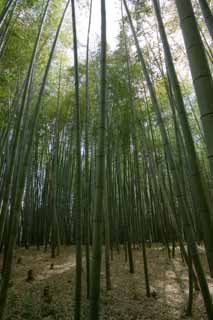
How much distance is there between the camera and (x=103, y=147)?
1.46 m

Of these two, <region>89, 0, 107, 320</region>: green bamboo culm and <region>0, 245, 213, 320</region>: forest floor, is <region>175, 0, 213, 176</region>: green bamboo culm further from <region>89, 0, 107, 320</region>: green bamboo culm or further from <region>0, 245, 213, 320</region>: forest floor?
<region>0, 245, 213, 320</region>: forest floor

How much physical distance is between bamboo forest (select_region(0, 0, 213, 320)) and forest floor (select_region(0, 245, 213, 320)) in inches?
0.7

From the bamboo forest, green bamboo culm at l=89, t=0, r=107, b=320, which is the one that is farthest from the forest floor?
green bamboo culm at l=89, t=0, r=107, b=320

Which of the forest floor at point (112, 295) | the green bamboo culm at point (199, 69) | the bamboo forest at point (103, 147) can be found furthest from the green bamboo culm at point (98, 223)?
the forest floor at point (112, 295)

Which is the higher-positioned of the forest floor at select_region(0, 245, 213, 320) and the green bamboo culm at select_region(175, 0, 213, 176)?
the green bamboo culm at select_region(175, 0, 213, 176)

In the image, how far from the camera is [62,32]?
15.9 ft

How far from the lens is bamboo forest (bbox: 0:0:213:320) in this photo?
1379mm

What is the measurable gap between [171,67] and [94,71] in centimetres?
388

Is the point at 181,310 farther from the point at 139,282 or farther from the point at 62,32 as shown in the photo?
the point at 62,32

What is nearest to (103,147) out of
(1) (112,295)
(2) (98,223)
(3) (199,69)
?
(2) (98,223)

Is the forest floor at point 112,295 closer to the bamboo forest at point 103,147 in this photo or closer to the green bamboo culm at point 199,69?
the bamboo forest at point 103,147

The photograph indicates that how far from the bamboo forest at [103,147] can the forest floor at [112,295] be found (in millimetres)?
18

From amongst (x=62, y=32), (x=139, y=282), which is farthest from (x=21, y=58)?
(x=139, y=282)

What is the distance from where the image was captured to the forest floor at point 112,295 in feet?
8.74
